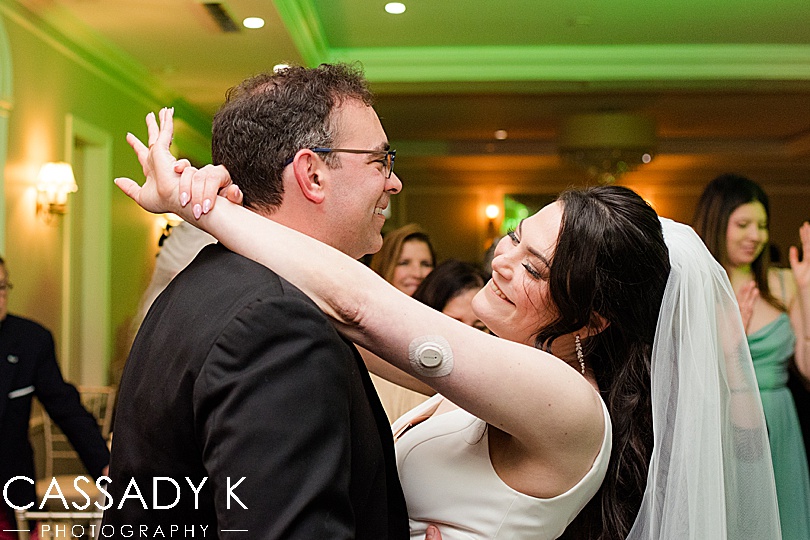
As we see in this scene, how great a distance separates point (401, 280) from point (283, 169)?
117 inches

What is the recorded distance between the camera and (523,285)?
168 centimetres

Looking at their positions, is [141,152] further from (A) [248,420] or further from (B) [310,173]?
(A) [248,420]

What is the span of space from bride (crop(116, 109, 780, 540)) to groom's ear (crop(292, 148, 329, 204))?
4.4 inches

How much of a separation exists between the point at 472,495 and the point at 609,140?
8211 millimetres

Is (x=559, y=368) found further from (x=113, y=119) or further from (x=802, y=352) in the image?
(x=113, y=119)

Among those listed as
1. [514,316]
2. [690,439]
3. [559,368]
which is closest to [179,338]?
[559,368]

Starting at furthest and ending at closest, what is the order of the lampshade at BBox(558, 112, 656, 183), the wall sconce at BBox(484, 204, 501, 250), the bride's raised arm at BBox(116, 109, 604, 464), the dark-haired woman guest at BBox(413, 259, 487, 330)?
the wall sconce at BBox(484, 204, 501, 250) < the lampshade at BBox(558, 112, 656, 183) < the dark-haired woman guest at BBox(413, 259, 487, 330) < the bride's raised arm at BBox(116, 109, 604, 464)

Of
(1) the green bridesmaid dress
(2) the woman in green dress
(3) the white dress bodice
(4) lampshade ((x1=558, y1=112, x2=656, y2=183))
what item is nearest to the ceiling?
(4) lampshade ((x1=558, y1=112, x2=656, y2=183))

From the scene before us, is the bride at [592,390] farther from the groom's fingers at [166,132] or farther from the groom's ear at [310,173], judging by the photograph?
the groom's ear at [310,173]

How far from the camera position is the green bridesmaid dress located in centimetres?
372

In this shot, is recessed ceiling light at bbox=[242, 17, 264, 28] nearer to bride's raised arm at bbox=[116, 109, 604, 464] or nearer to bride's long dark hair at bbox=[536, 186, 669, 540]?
bride's long dark hair at bbox=[536, 186, 669, 540]

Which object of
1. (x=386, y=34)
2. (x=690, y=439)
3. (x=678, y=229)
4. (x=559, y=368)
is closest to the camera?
(x=559, y=368)

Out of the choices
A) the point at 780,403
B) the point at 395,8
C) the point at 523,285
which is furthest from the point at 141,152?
the point at 395,8

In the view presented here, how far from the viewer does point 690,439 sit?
1665 mm
